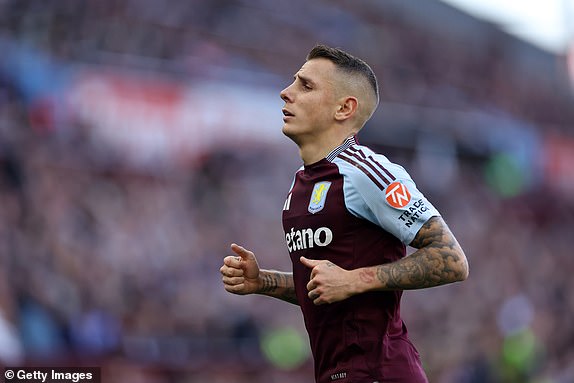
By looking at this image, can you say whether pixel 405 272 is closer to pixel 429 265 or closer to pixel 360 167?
pixel 429 265

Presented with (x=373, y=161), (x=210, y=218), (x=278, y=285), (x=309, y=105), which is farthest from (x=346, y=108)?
(x=210, y=218)

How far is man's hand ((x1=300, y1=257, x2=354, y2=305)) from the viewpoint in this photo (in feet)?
12.3

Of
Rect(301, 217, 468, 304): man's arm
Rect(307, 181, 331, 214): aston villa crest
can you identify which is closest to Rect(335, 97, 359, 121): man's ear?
Rect(307, 181, 331, 214): aston villa crest

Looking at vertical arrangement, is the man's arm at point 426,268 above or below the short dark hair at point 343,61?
below

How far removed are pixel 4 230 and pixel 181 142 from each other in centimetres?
324

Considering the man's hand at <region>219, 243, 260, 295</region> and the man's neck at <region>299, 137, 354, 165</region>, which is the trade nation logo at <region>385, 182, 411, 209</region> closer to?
the man's neck at <region>299, 137, 354, 165</region>

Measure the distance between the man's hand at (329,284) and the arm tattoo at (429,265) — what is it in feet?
0.54

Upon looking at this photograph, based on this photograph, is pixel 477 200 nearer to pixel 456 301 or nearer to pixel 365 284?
pixel 456 301

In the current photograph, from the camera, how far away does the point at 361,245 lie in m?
4.07

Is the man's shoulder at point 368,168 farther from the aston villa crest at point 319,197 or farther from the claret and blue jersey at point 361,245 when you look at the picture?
the aston villa crest at point 319,197

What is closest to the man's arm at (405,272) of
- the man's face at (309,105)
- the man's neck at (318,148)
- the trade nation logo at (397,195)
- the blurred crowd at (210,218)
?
the trade nation logo at (397,195)

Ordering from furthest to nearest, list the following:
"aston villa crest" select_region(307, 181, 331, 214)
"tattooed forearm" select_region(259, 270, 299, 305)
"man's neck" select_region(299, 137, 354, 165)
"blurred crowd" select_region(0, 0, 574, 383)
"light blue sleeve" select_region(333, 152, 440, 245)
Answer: "blurred crowd" select_region(0, 0, 574, 383)
"tattooed forearm" select_region(259, 270, 299, 305)
"man's neck" select_region(299, 137, 354, 165)
"aston villa crest" select_region(307, 181, 331, 214)
"light blue sleeve" select_region(333, 152, 440, 245)

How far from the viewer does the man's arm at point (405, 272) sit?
376cm

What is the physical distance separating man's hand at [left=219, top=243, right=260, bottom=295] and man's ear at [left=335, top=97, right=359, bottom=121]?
2.69 feet
